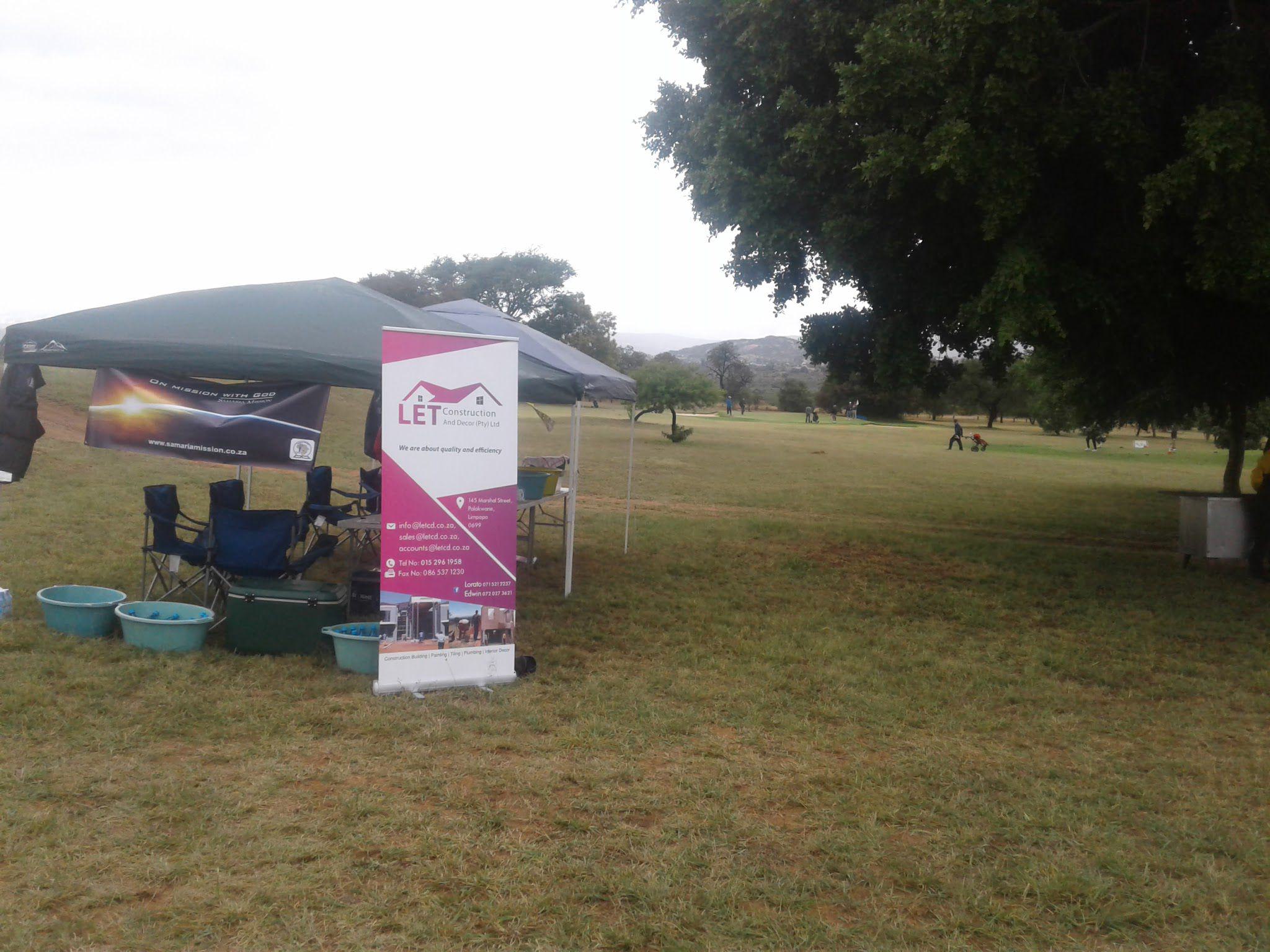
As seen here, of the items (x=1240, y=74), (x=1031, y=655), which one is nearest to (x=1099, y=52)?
(x=1240, y=74)

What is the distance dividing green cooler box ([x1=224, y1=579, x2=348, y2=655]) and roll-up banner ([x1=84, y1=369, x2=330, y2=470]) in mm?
999

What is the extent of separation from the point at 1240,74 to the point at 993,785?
22.1ft

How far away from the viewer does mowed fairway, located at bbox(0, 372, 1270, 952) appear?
11.1 ft

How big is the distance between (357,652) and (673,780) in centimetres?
241

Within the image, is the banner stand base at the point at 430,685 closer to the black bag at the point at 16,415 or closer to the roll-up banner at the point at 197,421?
the roll-up banner at the point at 197,421

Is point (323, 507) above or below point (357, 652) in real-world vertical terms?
above

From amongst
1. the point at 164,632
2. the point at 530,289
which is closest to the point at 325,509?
the point at 164,632

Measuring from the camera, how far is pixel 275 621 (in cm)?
625

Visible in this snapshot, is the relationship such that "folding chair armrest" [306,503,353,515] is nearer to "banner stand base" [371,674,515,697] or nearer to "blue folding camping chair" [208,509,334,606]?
"blue folding camping chair" [208,509,334,606]

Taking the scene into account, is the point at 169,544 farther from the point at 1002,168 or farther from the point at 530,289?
the point at 530,289

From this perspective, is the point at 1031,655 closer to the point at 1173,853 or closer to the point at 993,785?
the point at 993,785

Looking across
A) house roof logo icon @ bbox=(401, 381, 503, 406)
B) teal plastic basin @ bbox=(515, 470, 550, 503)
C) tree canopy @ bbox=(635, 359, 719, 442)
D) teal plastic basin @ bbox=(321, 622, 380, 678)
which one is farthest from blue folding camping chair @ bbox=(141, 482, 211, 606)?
tree canopy @ bbox=(635, 359, 719, 442)

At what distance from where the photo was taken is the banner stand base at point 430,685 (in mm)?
5688

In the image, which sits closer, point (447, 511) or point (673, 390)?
point (447, 511)
